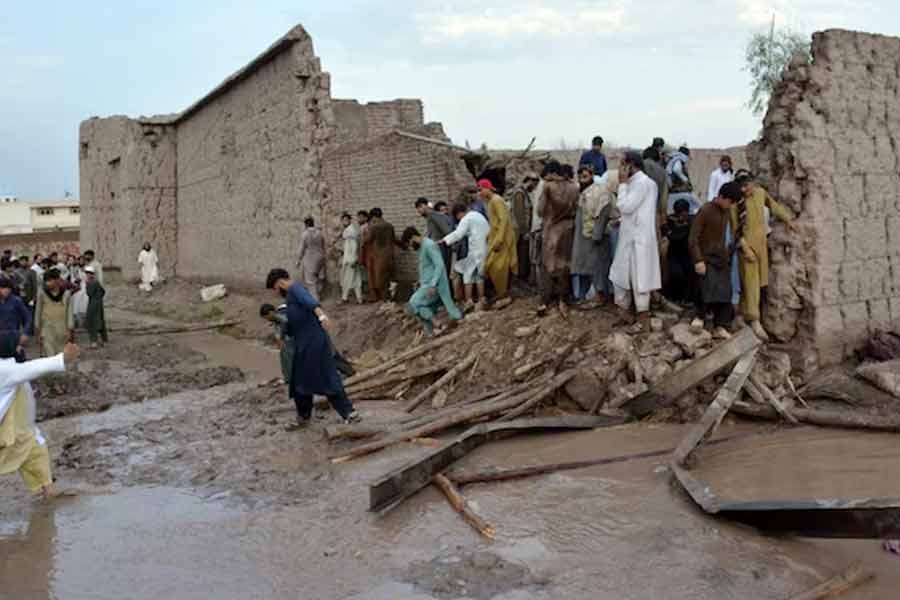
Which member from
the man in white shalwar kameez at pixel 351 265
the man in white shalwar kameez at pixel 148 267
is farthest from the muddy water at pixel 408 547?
the man in white shalwar kameez at pixel 148 267

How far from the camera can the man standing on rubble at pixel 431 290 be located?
9.49 m

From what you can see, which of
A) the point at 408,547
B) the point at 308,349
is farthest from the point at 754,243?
the point at 408,547

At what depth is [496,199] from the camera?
9.57m

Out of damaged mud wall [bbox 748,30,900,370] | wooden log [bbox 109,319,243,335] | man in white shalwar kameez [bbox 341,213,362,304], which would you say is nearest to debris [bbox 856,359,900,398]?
damaged mud wall [bbox 748,30,900,370]

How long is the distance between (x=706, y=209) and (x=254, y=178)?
35.2ft

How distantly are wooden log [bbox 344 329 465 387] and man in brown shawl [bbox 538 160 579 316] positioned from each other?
97cm

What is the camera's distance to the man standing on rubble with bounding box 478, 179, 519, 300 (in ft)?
31.4

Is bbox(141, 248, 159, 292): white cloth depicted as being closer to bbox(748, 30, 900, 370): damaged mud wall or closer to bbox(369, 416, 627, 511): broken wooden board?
bbox(369, 416, 627, 511): broken wooden board

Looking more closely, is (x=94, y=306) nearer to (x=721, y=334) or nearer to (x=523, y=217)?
(x=523, y=217)

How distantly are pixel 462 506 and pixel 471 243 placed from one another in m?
4.76

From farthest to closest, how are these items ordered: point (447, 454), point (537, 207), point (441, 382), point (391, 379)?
point (537, 207), point (391, 379), point (441, 382), point (447, 454)

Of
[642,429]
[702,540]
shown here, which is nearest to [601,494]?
[702,540]

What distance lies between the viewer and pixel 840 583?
4047 millimetres

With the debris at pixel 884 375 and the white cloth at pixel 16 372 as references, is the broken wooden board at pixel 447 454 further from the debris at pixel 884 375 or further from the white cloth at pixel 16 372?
the white cloth at pixel 16 372
